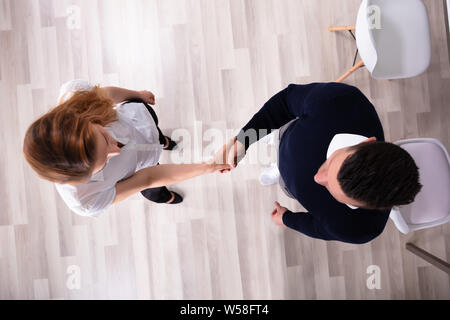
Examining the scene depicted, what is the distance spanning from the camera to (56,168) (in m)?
1.04

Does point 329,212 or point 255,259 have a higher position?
point 329,212

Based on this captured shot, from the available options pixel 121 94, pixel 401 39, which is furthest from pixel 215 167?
pixel 401 39

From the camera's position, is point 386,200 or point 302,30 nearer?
point 386,200

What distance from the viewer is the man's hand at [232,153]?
156 cm

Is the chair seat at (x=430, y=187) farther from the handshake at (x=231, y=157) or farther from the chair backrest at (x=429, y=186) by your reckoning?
the handshake at (x=231, y=157)

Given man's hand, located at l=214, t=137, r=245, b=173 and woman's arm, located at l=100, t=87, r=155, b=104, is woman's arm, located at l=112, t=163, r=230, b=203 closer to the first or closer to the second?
man's hand, located at l=214, t=137, r=245, b=173

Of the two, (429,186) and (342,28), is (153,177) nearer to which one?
(429,186)

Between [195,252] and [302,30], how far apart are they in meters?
1.87

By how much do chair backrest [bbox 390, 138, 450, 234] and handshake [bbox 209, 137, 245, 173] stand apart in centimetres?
86

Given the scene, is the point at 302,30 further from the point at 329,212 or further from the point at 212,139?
the point at 329,212

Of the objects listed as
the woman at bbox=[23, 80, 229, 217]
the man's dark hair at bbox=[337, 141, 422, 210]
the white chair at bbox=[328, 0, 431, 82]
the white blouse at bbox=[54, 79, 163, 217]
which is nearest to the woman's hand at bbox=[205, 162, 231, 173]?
the woman at bbox=[23, 80, 229, 217]

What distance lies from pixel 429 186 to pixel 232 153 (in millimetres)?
1072
